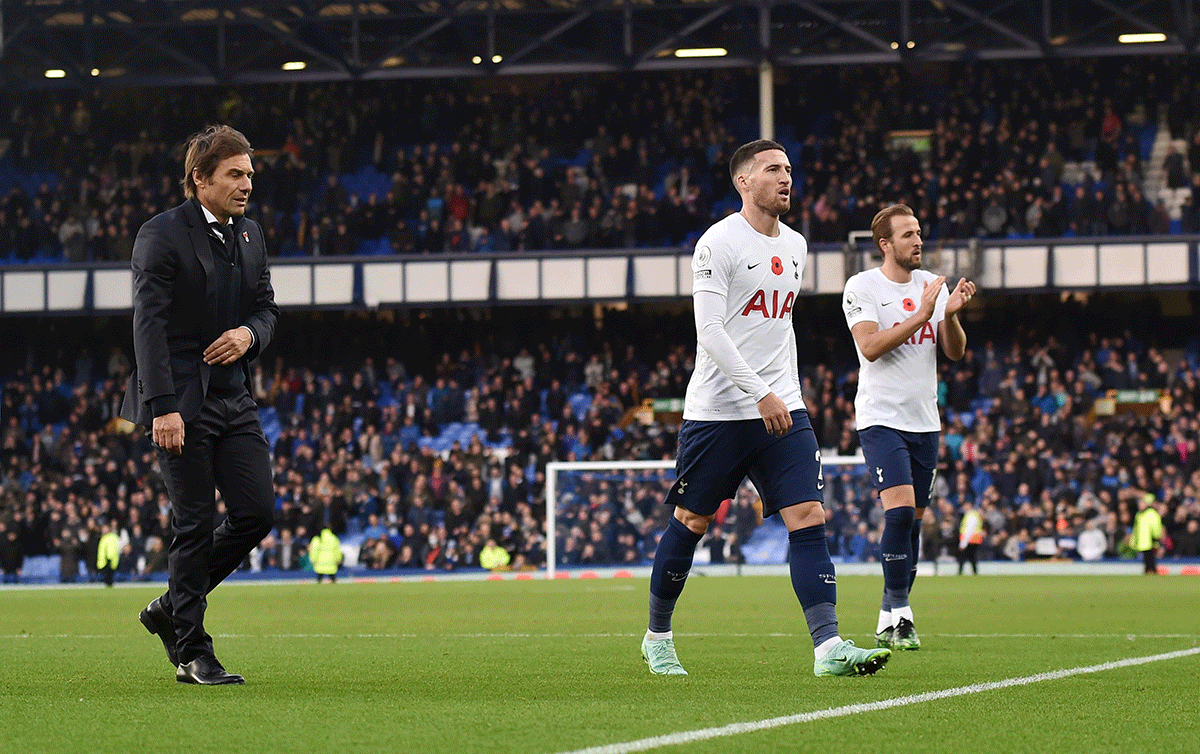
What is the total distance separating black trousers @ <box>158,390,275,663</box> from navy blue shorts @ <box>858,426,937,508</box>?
11.6 feet

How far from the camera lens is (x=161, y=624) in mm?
6773

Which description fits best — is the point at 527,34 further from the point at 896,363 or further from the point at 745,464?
the point at 745,464

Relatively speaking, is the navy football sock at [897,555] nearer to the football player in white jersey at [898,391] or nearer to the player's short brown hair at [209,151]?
the football player in white jersey at [898,391]

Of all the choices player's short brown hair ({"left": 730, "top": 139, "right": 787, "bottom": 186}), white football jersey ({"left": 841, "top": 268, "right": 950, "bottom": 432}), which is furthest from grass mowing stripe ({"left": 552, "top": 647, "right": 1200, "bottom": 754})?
player's short brown hair ({"left": 730, "top": 139, "right": 787, "bottom": 186})

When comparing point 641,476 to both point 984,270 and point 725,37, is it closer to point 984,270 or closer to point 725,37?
point 984,270

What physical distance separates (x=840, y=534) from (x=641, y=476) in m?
3.31

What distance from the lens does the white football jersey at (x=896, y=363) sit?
9062 millimetres

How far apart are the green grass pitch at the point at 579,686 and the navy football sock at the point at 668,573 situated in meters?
0.28

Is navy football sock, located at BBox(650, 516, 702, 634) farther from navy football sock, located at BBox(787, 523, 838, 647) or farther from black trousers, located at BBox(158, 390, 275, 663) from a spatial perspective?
black trousers, located at BBox(158, 390, 275, 663)

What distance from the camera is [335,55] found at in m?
37.0

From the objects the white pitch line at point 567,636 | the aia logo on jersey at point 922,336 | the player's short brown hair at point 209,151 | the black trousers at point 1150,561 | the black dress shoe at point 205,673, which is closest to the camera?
the black dress shoe at point 205,673

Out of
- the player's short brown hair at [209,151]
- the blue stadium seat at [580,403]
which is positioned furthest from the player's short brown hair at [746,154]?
the blue stadium seat at [580,403]

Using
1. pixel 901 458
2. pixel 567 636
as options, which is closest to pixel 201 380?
pixel 901 458

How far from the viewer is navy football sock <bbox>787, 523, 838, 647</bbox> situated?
6723 millimetres
